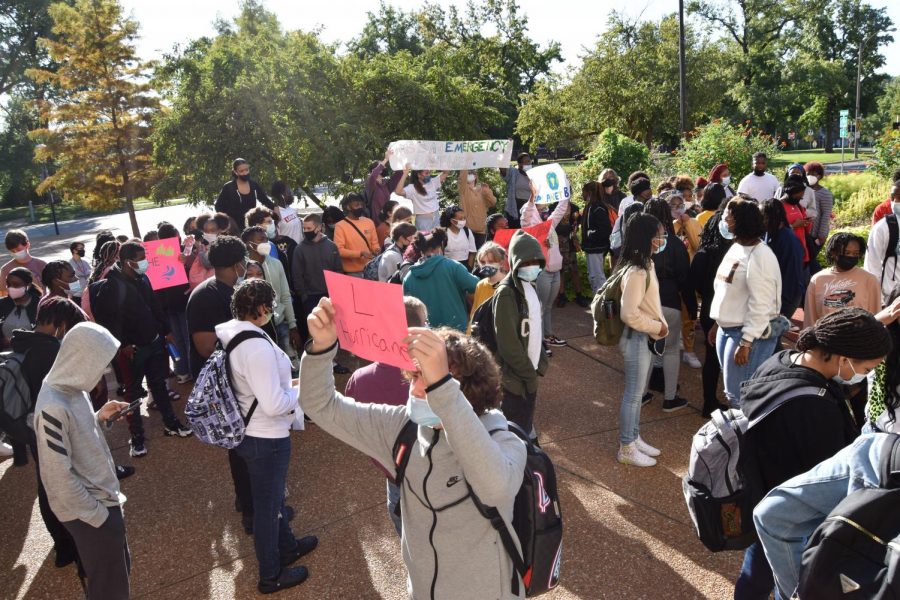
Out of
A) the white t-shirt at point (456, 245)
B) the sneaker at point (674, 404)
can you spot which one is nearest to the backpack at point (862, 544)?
the sneaker at point (674, 404)

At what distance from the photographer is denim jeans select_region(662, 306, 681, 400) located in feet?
19.6

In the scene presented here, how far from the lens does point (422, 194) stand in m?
9.64

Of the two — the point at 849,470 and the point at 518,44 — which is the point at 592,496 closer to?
the point at 849,470

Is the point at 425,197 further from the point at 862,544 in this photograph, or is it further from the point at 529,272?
the point at 862,544

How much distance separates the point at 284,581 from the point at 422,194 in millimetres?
6483

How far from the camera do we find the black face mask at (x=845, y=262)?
485 cm

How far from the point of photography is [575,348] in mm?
8000

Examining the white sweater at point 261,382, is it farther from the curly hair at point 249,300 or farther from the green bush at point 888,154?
the green bush at point 888,154

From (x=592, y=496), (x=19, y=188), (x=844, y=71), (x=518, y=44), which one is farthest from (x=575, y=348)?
(x=844, y=71)

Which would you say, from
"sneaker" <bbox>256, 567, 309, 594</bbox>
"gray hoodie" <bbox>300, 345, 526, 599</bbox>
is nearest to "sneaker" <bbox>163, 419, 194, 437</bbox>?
"sneaker" <bbox>256, 567, 309, 594</bbox>

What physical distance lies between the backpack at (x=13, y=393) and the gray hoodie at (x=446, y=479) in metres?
3.04

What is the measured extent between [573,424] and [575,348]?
2.04m

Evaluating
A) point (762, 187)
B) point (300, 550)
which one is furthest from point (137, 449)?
point (762, 187)

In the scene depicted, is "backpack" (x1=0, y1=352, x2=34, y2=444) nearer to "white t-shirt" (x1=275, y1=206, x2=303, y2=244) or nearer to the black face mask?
"white t-shirt" (x1=275, y1=206, x2=303, y2=244)
